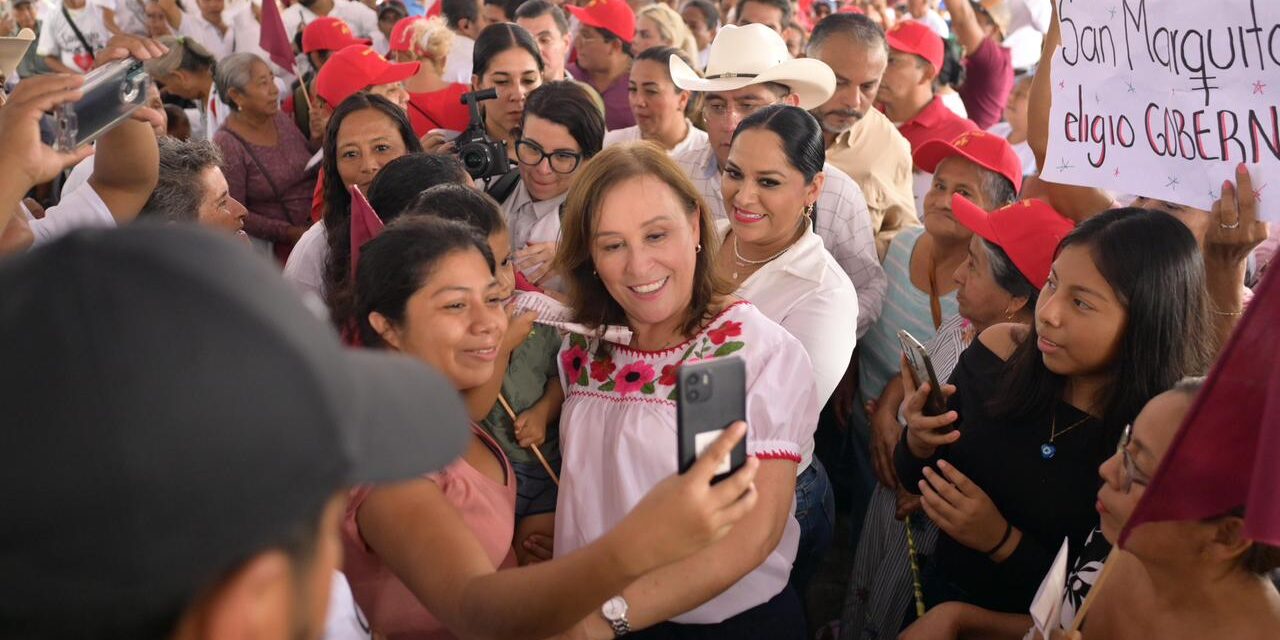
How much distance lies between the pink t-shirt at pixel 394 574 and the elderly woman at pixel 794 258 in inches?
40.2

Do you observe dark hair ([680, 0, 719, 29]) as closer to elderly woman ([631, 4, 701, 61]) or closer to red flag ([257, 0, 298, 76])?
elderly woman ([631, 4, 701, 61])

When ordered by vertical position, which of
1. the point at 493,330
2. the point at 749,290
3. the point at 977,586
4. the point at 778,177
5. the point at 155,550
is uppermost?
the point at 155,550

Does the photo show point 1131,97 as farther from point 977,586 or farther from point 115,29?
point 115,29

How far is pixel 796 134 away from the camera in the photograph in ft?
10.9

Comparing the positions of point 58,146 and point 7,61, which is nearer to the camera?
point 58,146

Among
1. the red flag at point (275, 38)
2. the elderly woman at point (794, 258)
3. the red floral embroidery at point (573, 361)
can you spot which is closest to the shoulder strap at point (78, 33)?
the red flag at point (275, 38)

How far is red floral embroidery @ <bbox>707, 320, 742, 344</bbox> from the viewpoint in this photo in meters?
2.29

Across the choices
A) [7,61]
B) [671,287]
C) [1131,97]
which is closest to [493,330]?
[671,287]

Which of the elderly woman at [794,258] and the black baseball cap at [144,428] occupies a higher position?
the black baseball cap at [144,428]

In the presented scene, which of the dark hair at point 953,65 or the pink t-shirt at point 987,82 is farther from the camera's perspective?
the dark hair at point 953,65

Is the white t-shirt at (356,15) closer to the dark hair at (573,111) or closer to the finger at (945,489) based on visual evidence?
the dark hair at (573,111)

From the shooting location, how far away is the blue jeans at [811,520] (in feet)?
9.21

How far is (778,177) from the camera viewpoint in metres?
3.28

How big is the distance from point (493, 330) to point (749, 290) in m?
1.15
